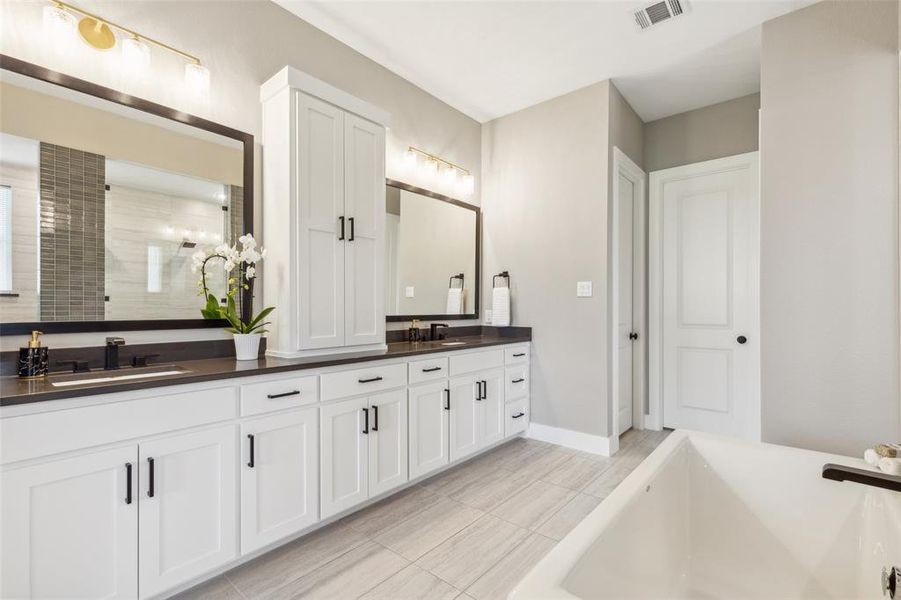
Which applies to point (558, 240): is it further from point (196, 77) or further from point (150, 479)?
point (150, 479)

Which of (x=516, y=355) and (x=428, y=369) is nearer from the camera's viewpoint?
(x=428, y=369)

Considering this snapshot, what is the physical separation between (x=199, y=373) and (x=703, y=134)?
4145mm

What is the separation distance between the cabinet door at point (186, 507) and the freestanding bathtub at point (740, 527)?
139cm

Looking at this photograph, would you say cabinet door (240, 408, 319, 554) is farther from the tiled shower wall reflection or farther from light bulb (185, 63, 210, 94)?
light bulb (185, 63, 210, 94)

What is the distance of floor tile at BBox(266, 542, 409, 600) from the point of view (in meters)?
1.66

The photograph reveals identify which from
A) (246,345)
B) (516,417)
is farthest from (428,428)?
(246,345)

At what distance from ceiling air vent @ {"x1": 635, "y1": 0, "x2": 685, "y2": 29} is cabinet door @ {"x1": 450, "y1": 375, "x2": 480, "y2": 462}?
250 cm

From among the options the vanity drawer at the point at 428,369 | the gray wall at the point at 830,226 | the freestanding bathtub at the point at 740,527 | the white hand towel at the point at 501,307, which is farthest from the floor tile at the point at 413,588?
the white hand towel at the point at 501,307

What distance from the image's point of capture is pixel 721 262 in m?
3.49

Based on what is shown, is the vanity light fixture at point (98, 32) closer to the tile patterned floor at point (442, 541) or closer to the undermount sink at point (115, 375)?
the undermount sink at point (115, 375)

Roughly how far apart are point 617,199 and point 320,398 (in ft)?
8.81

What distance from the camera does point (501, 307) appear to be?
3.63 metres

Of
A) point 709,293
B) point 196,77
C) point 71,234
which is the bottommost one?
point 709,293

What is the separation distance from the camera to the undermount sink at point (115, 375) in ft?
4.82
